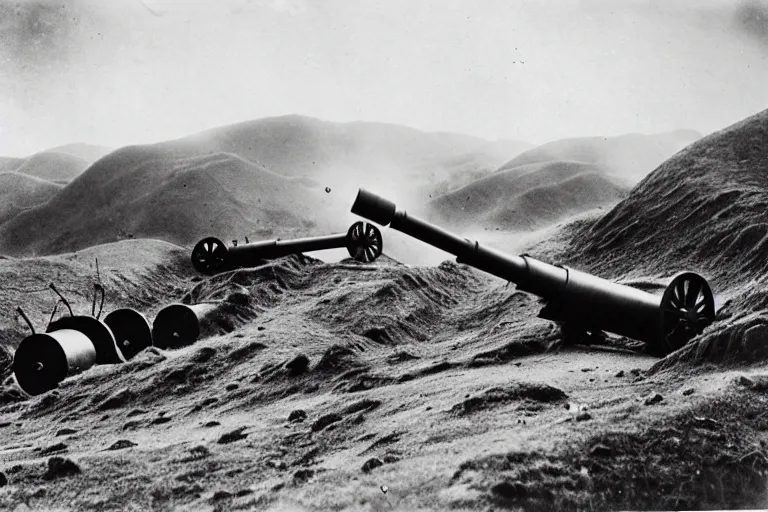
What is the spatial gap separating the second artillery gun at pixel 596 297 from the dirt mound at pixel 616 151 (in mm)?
33909

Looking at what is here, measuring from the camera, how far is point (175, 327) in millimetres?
11977

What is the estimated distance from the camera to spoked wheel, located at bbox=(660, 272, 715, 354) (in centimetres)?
785

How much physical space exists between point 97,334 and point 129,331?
1.28 meters

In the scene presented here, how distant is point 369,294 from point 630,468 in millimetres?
8695

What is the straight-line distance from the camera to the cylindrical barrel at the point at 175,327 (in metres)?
11.9

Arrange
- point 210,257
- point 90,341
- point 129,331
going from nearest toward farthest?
1. point 90,341
2. point 129,331
3. point 210,257

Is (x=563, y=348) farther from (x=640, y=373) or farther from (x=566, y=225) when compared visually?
(x=566, y=225)

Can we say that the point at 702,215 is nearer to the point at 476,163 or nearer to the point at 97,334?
the point at 97,334

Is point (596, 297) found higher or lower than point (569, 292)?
lower

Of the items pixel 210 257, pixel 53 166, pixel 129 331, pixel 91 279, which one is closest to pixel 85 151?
pixel 53 166

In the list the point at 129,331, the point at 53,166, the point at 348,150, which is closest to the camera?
the point at 129,331

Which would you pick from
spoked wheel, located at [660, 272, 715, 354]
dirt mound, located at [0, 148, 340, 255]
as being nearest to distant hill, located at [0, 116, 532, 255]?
dirt mound, located at [0, 148, 340, 255]

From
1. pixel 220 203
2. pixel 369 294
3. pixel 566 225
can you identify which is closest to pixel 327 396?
pixel 369 294

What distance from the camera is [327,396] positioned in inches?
293
